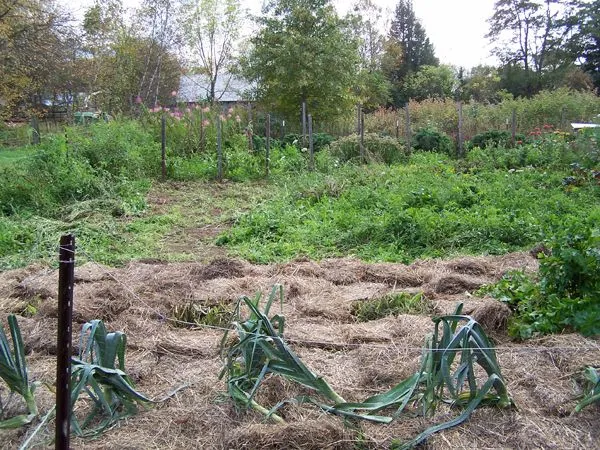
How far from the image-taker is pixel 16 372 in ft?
8.57

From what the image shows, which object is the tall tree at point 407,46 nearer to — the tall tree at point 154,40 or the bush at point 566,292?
the tall tree at point 154,40

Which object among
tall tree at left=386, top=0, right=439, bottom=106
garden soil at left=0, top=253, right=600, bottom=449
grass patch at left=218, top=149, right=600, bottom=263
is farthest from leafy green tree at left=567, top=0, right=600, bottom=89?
garden soil at left=0, top=253, right=600, bottom=449

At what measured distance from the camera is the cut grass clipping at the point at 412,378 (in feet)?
8.10

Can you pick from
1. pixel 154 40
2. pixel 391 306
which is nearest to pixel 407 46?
pixel 154 40

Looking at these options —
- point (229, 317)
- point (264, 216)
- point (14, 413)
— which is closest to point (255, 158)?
point (264, 216)

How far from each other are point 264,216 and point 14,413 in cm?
541

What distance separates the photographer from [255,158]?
1313 cm

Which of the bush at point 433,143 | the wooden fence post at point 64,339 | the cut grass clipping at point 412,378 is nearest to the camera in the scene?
the wooden fence post at point 64,339

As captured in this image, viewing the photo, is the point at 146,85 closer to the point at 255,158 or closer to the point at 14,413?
the point at 255,158

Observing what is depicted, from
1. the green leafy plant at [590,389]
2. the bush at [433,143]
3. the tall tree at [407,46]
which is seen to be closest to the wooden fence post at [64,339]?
the green leafy plant at [590,389]

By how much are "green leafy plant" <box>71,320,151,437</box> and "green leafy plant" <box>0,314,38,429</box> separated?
8.7 inches

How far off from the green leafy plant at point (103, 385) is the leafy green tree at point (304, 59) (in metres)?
18.3

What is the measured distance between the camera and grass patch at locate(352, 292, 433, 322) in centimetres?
413

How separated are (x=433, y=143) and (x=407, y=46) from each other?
29134mm
